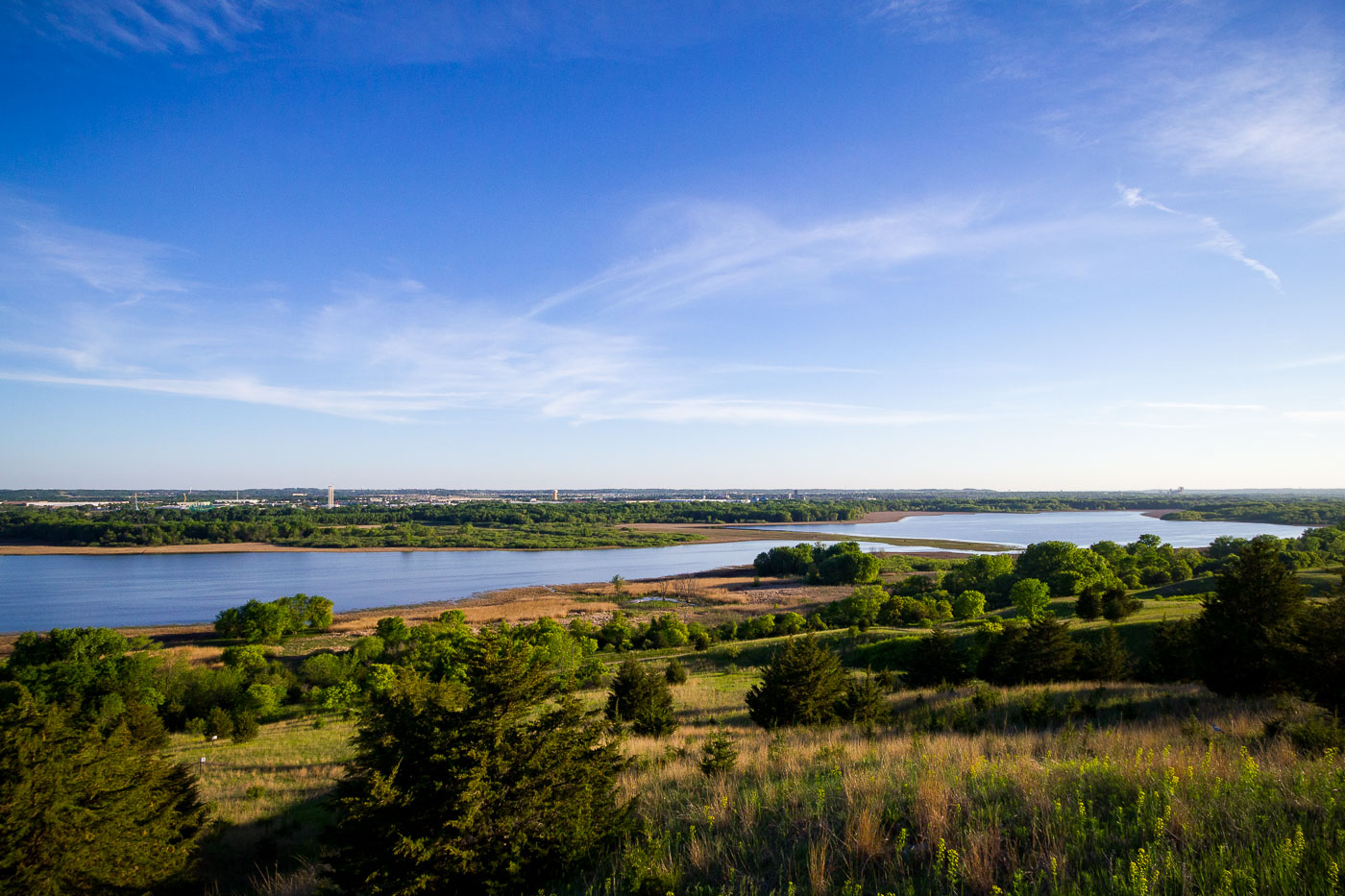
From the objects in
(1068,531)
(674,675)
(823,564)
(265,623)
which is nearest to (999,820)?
(674,675)

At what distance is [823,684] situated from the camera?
15.0 m

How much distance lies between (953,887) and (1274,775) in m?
3.14

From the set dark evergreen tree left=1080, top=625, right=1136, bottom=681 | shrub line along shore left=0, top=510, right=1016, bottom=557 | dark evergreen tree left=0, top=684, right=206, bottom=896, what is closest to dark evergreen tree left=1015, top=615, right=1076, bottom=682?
dark evergreen tree left=1080, top=625, right=1136, bottom=681

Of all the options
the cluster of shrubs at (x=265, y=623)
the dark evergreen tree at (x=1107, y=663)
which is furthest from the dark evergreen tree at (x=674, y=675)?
the cluster of shrubs at (x=265, y=623)

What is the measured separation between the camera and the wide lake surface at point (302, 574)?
57562 millimetres

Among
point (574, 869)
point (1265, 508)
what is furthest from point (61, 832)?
point (1265, 508)

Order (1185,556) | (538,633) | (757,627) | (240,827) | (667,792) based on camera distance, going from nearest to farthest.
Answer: (667,792) < (240,827) < (538,633) < (757,627) < (1185,556)

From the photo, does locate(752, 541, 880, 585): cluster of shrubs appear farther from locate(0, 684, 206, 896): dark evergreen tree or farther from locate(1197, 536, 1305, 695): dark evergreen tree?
locate(0, 684, 206, 896): dark evergreen tree

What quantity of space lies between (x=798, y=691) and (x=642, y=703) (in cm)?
431

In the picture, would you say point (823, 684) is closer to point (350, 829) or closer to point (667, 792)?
point (667, 792)

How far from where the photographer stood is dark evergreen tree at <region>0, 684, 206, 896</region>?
685cm

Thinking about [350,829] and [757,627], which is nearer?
[350,829]

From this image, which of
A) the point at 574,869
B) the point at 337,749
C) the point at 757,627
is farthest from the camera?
the point at 757,627

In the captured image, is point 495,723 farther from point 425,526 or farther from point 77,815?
point 425,526
